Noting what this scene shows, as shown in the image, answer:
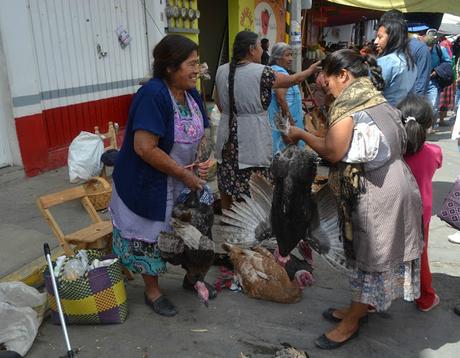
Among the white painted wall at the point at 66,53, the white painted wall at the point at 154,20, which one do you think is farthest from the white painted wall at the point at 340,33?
the white painted wall at the point at 66,53

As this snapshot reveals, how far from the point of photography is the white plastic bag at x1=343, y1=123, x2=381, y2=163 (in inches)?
86.4

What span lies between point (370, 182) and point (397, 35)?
2157 millimetres

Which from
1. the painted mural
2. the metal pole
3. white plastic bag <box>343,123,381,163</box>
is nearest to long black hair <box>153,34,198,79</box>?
white plastic bag <box>343,123,381,163</box>

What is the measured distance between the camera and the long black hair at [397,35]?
12.8ft

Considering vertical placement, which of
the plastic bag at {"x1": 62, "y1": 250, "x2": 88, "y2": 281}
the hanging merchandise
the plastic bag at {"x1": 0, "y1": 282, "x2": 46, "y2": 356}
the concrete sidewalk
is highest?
the hanging merchandise

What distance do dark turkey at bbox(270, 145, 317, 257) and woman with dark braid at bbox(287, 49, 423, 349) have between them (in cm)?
11

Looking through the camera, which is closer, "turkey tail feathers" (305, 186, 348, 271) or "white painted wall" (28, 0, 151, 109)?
"turkey tail feathers" (305, 186, 348, 271)

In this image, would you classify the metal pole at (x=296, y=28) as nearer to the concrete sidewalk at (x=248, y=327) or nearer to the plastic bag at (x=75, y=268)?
the concrete sidewalk at (x=248, y=327)

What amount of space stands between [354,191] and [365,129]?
0.34 m

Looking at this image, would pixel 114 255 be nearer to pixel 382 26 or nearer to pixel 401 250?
pixel 401 250

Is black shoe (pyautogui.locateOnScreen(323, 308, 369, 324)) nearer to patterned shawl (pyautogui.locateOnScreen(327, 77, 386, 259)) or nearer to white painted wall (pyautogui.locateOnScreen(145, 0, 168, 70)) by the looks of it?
patterned shawl (pyautogui.locateOnScreen(327, 77, 386, 259))

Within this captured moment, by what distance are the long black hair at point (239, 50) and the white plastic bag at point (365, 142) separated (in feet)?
4.93

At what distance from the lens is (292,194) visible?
8.12 feet

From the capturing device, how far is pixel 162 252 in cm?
277
